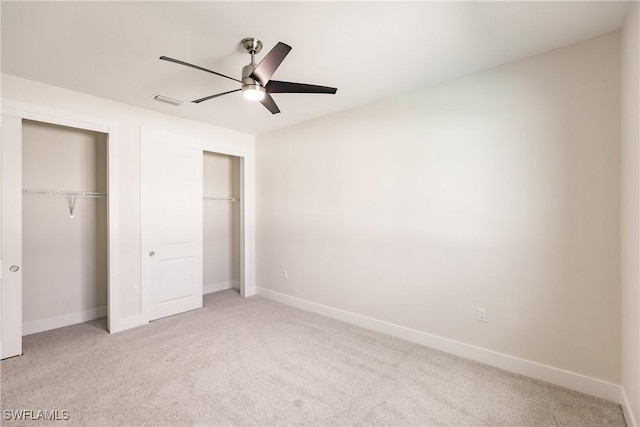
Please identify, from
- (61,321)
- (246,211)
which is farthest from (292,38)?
(61,321)

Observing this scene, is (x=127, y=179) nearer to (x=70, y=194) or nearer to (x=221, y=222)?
(x=70, y=194)

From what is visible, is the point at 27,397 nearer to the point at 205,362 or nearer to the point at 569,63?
the point at 205,362

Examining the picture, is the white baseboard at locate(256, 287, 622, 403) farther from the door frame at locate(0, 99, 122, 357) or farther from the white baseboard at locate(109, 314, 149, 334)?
the door frame at locate(0, 99, 122, 357)

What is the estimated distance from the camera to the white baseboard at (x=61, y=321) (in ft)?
11.0

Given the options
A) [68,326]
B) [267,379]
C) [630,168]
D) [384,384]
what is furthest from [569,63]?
[68,326]

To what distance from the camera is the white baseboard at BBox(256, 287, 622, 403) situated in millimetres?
2197

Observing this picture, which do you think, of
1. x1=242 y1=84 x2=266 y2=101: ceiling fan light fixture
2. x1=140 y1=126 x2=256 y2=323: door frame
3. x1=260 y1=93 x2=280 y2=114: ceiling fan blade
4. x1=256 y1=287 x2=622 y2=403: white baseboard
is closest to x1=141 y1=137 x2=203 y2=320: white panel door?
x1=140 y1=126 x2=256 y2=323: door frame

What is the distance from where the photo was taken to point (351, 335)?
3328 millimetres

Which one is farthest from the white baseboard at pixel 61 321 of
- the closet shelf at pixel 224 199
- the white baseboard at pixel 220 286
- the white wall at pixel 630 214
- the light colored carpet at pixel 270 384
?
Answer: the white wall at pixel 630 214

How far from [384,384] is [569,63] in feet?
9.62

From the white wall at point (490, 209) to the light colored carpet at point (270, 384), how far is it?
39 centimetres

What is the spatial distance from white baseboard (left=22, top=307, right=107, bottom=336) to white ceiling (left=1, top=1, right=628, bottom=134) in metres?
2.69

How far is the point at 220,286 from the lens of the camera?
525 centimetres

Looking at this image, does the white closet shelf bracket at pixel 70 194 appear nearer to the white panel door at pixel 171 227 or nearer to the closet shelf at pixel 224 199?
the white panel door at pixel 171 227
